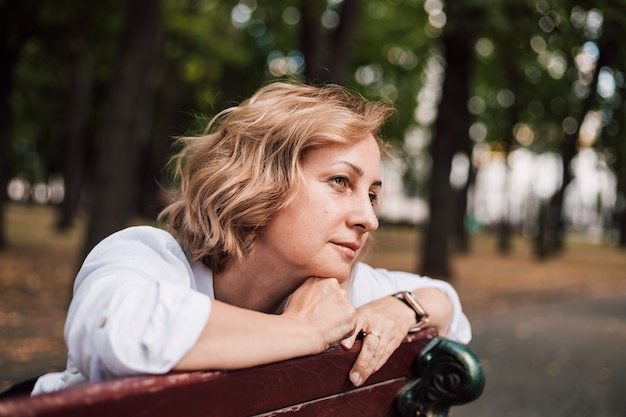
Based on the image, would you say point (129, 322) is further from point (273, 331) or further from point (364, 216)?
point (364, 216)

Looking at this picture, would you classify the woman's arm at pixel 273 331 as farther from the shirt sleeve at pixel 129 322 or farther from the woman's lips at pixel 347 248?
the woman's lips at pixel 347 248

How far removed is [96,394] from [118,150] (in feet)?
29.2

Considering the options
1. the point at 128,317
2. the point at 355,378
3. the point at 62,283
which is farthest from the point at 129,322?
the point at 62,283

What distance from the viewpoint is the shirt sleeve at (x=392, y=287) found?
2.52m

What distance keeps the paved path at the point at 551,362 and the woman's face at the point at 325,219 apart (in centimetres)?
412

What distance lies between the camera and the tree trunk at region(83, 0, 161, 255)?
9.78m

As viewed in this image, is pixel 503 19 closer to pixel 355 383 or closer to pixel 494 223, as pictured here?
pixel 355 383

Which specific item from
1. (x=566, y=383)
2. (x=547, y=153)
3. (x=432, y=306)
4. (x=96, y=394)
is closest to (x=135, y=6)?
(x=566, y=383)

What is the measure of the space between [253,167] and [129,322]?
0.69 meters

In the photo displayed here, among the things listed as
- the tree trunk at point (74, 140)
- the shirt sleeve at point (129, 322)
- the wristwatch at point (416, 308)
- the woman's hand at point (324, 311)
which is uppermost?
the shirt sleeve at point (129, 322)

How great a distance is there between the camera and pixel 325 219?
2016 mm

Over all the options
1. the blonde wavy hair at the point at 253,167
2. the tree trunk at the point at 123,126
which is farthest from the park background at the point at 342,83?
the blonde wavy hair at the point at 253,167

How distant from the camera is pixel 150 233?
1.89m

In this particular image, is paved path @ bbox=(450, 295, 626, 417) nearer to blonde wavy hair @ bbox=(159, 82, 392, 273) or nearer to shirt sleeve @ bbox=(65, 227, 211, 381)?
blonde wavy hair @ bbox=(159, 82, 392, 273)
